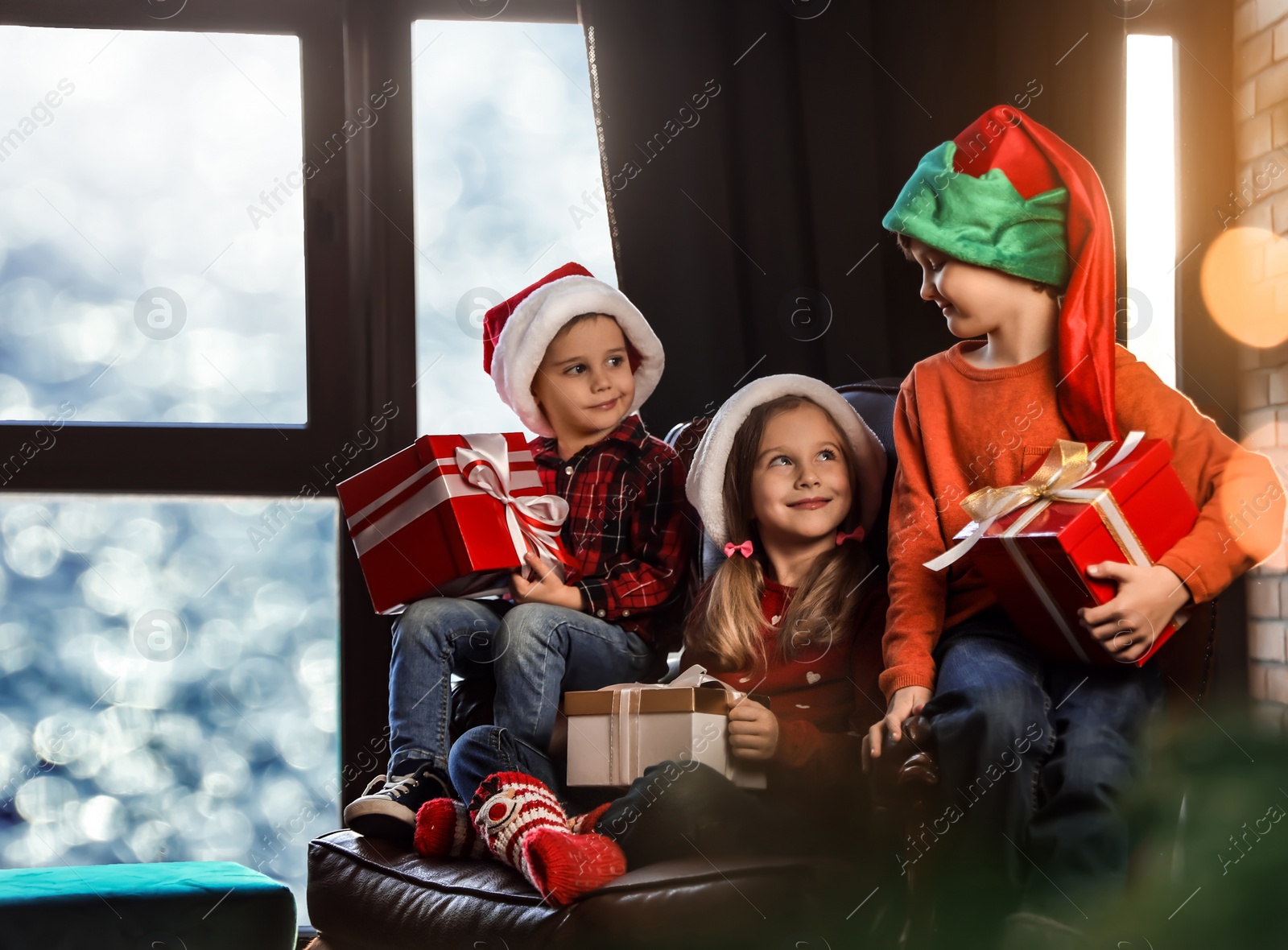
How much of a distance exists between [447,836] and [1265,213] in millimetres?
1752

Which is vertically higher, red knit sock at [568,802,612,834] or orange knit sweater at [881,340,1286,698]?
orange knit sweater at [881,340,1286,698]

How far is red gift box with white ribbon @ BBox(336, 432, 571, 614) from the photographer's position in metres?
1.43

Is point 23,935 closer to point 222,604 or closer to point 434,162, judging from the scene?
point 222,604

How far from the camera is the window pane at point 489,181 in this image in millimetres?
2199

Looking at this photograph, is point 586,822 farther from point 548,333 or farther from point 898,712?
point 548,333

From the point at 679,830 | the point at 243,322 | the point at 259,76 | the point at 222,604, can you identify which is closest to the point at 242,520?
the point at 222,604

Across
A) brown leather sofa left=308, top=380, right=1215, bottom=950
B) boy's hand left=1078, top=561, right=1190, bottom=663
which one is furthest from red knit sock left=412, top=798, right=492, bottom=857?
boy's hand left=1078, top=561, right=1190, bottom=663

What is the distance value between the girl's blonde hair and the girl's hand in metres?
0.17

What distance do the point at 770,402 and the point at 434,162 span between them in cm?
106

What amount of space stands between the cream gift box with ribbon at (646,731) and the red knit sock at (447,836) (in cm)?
13

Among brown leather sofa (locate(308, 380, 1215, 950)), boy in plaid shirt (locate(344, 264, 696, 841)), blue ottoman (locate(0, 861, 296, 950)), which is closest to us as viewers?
brown leather sofa (locate(308, 380, 1215, 950))

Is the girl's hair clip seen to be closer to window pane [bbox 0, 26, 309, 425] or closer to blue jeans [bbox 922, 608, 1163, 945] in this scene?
blue jeans [bbox 922, 608, 1163, 945]

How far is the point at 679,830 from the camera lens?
3.52 ft

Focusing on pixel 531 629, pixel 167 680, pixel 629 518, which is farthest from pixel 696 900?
pixel 167 680
